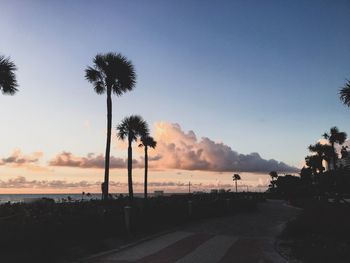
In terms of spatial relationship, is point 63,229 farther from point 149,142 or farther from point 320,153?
point 320,153

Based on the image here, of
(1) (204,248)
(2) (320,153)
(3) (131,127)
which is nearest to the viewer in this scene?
(1) (204,248)

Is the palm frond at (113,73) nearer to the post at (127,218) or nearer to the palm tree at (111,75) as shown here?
the palm tree at (111,75)

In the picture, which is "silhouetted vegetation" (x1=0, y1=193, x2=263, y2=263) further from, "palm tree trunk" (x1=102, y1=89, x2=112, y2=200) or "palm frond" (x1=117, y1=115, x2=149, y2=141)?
"palm frond" (x1=117, y1=115, x2=149, y2=141)

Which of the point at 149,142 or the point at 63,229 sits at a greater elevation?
the point at 149,142

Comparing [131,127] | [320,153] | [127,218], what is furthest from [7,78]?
[320,153]

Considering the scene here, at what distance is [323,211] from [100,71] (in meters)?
18.9

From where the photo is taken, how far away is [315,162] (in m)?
77.9

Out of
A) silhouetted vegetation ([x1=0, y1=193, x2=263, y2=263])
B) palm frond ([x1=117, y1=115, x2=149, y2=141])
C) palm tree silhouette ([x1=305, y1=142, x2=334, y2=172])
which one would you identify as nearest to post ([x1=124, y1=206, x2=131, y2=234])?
silhouetted vegetation ([x1=0, y1=193, x2=263, y2=263])

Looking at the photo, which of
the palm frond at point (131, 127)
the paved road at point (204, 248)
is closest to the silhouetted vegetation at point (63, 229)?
the paved road at point (204, 248)

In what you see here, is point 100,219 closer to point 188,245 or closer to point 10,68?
point 188,245

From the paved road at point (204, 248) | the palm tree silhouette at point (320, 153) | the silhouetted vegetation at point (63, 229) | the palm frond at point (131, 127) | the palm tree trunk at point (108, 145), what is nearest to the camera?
the silhouetted vegetation at point (63, 229)

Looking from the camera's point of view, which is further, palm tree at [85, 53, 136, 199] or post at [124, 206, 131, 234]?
palm tree at [85, 53, 136, 199]

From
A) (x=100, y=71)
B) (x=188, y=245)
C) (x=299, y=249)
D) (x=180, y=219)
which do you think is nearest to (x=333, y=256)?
(x=299, y=249)

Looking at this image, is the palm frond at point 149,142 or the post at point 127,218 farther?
the palm frond at point 149,142
